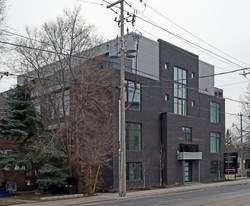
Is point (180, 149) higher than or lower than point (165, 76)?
lower

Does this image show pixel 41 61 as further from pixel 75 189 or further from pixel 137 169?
pixel 137 169

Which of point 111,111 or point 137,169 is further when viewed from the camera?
point 137,169

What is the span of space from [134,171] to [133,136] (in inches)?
125

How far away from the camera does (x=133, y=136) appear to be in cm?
3441

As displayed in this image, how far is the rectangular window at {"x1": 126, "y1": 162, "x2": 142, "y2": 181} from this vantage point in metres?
33.3

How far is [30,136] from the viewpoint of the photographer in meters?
26.7

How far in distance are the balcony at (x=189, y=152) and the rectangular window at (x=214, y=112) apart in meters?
6.33

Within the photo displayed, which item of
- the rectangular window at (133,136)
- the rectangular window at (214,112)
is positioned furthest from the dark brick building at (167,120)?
the rectangular window at (214,112)

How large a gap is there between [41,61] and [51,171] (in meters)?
8.80

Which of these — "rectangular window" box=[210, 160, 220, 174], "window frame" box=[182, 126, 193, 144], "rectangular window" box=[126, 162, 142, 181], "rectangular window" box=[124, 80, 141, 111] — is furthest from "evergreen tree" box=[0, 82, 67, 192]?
"rectangular window" box=[210, 160, 220, 174]

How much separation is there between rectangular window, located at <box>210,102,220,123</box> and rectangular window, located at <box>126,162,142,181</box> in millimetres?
15258

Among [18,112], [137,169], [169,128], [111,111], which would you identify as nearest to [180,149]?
[169,128]

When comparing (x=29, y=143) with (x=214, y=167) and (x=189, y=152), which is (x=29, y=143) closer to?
(x=189, y=152)

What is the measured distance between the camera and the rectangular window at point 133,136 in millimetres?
33781
